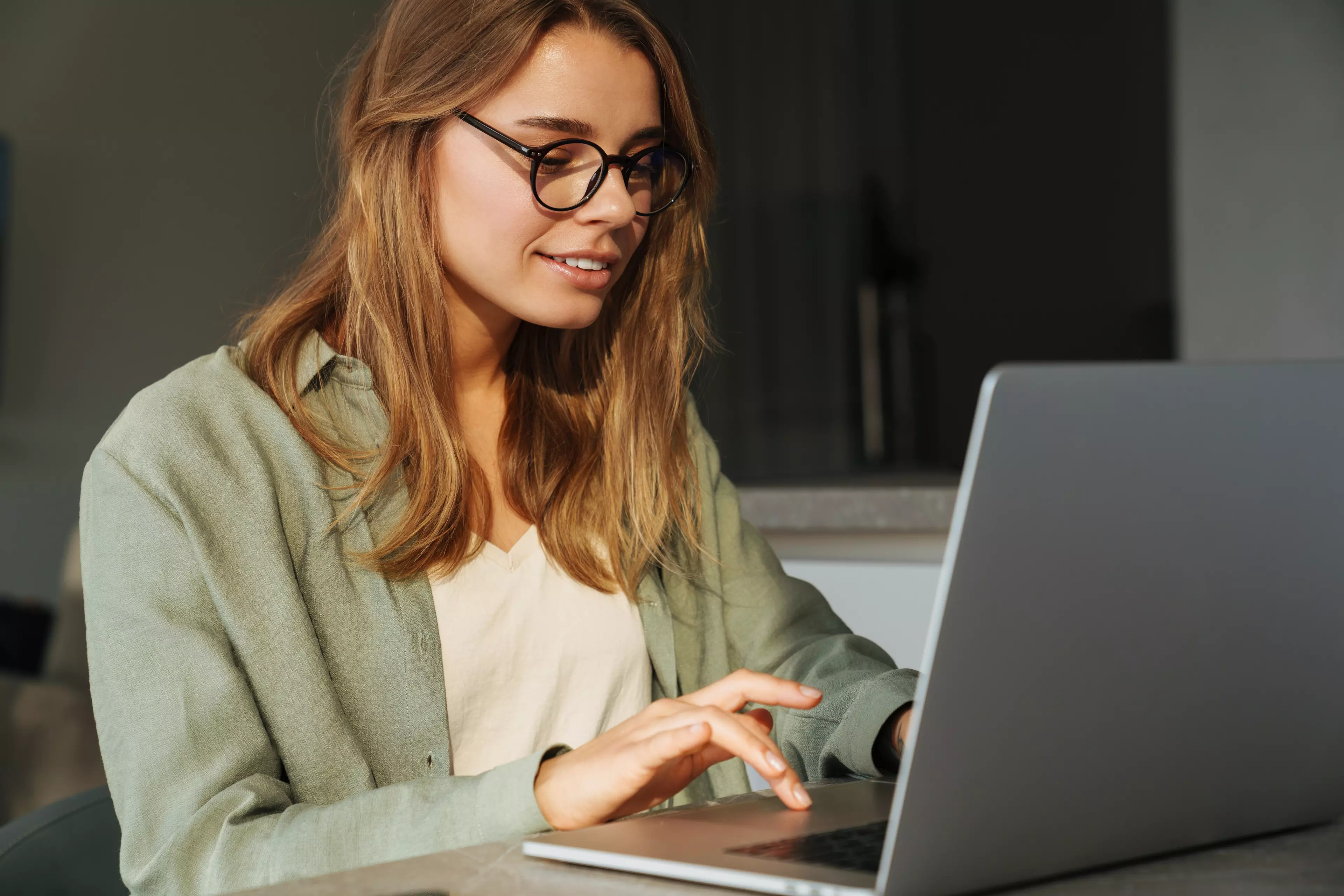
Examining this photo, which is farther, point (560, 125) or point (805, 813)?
point (560, 125)

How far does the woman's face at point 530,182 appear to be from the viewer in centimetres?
114

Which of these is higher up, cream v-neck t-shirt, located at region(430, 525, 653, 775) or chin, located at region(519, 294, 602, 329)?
chin, located at region(519, 294, 602, 329)

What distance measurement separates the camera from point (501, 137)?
1.13 meters

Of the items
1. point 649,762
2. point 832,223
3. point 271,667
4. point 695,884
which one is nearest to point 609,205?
point 271,667

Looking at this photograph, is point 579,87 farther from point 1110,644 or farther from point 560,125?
point 1110,644

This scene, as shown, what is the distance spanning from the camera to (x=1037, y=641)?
534mm

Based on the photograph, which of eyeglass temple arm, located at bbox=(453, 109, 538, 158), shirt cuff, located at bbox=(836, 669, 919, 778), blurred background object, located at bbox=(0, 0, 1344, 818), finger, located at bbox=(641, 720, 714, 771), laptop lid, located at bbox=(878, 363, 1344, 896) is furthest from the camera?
blurred background object, located at bbox=(0, 0, 1344, 818)

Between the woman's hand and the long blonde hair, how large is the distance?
1.28 feet

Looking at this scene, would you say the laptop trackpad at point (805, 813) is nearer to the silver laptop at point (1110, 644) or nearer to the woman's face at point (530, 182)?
the silver laptop at point (1110, 644)

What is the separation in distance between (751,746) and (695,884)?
12 centimetres

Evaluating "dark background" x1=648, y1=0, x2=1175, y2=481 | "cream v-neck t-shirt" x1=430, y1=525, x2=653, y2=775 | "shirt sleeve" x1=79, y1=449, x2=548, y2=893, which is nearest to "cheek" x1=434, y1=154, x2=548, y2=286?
"cream v-neck t-shirt" x1=430, y1=525, x2=653, y2=775

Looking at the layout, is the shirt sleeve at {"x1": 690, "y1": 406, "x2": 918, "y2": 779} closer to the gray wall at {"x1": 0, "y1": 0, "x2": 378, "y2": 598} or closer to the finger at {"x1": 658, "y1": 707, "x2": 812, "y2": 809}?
the finger at {"x1": 658, "y1": 707, "x2": 812, "y2": 809}

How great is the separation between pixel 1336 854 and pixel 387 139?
94 centimetres

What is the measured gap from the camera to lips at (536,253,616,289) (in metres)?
1.17
